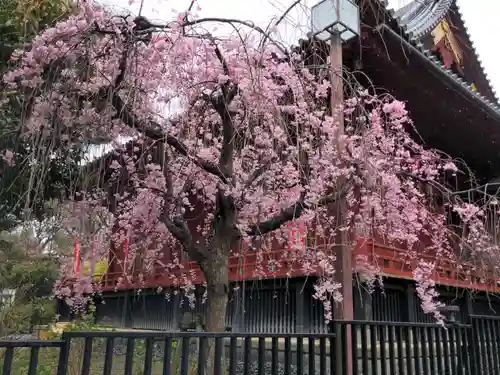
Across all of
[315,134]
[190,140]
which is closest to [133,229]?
[190,140]

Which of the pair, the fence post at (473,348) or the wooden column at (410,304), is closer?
the fence post at (473,348)

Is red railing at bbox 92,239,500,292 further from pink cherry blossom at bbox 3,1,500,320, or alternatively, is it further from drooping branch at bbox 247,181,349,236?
drooping branch at bbox 247,181,349,236

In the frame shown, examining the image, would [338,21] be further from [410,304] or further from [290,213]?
[410,304]

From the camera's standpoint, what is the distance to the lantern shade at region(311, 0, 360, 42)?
4250 millimetres

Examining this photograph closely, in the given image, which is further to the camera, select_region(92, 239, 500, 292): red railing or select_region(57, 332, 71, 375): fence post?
select_region(92, 239, 500, 292): red railing

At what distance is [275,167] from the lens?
4023mm

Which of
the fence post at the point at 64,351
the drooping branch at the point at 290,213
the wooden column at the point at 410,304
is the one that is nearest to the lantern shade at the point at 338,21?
the drooping branch at the point at 290,213

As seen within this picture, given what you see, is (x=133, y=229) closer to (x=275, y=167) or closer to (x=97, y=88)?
(x=275, y=167)

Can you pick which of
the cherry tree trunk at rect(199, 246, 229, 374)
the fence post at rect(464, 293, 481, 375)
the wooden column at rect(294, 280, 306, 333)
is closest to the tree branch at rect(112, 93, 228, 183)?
the cherry tree trunk at rect(199, 246, 229, 374)

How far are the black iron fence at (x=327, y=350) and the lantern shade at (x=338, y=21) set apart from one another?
108 inches

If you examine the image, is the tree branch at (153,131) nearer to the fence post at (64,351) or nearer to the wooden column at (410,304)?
the fence post at (64,351)

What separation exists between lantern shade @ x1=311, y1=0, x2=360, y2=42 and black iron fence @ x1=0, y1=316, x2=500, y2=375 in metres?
2.74

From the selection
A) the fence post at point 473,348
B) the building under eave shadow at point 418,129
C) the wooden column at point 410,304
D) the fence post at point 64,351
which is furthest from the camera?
the wooden column at point 410,304

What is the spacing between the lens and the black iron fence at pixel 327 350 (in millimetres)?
1972
